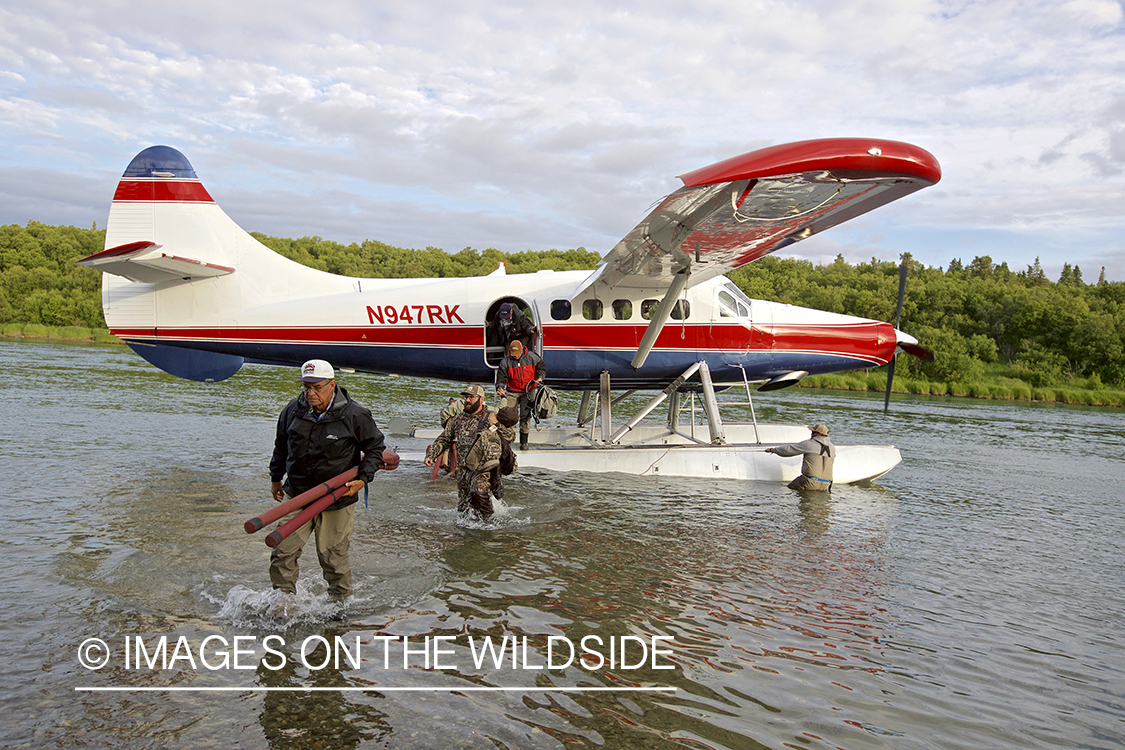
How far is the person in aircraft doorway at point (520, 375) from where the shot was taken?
9750 millimetres

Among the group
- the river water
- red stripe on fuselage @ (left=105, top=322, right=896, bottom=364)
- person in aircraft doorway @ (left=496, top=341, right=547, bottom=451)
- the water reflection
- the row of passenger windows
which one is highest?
the row of passenger windows

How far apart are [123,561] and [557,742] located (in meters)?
4.02

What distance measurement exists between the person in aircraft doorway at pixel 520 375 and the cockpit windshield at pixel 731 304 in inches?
134

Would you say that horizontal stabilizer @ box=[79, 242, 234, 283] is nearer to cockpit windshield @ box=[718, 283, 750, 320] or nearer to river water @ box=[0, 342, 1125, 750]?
river water @ box=[0, 342, 1125, 750]

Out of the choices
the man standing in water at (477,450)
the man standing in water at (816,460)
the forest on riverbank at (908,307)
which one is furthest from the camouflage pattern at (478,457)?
the forest on riverbank at (908,307)

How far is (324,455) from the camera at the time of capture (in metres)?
4.37

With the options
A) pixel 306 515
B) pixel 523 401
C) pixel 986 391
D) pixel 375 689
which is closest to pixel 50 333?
pixel 523 401

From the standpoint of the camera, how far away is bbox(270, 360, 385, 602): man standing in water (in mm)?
4300

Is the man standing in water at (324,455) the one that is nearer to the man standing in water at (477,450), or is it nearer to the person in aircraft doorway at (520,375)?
the man standing in water at (477,450)

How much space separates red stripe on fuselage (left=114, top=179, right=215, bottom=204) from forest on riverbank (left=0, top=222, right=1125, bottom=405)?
33181mm

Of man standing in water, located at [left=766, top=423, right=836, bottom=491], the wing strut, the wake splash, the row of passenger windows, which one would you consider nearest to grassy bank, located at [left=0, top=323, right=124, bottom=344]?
the row of passenger windows

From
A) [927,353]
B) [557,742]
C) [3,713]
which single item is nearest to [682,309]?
→ [927,353]

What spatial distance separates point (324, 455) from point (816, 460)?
24.9 feet

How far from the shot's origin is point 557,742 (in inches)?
123
